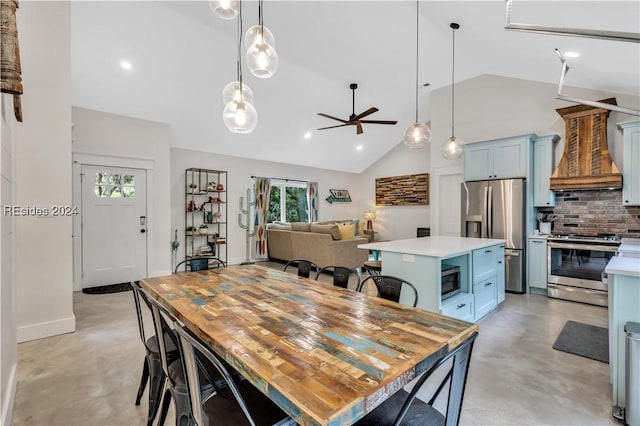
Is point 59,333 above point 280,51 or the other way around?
the other way around

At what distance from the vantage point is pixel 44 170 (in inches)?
118

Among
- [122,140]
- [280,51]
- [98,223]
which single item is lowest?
[98,223]

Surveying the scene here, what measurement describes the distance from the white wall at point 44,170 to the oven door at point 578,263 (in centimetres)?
596

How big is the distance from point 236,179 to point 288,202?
1781mm

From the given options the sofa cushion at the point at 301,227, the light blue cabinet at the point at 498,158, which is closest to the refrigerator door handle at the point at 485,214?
the light blue cabinet at the point at 498,158

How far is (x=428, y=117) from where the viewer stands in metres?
7.64

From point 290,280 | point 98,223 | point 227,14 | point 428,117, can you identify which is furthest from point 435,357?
point 428,117

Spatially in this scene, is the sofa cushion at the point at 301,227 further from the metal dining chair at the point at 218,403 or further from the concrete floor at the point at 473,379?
the metal dining chair at the point at 218,403

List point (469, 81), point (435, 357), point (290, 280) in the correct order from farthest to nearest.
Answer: point (469, 81) < point (290, 280) < point (435, 357)

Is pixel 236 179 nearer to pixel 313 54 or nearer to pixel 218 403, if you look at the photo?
pixel 313 54

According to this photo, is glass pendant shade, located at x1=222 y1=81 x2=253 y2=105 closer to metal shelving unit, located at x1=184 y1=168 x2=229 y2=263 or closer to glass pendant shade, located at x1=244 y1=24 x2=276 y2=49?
glass pendant shade, located at x1=244 y1=24 x2=276 y2=49

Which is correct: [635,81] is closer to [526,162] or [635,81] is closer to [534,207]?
[526,162]

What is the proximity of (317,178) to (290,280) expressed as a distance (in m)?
6.71

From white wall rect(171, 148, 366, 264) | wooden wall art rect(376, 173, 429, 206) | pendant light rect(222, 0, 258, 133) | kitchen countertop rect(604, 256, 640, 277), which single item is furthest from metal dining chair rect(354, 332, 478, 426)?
wooden wall art rect(376, 173, 429, 206)
